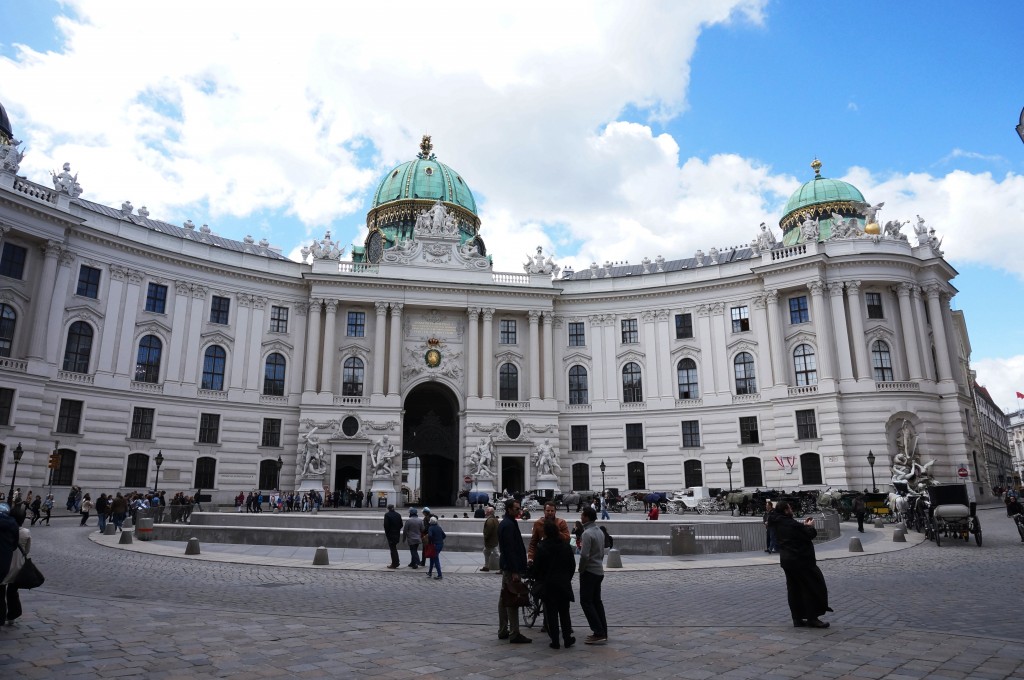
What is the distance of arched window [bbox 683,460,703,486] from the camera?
158 feet

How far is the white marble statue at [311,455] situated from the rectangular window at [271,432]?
7.07 feet

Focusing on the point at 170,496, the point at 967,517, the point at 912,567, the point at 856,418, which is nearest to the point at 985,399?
the point at 856,418

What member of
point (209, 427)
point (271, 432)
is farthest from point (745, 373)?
point (209, 427)

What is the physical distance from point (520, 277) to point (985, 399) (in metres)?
Result: 79.5

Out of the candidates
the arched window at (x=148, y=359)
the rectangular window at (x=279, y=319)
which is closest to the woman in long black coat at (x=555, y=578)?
the arched window at (x=148, y=359)

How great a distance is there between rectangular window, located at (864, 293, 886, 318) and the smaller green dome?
10.6m

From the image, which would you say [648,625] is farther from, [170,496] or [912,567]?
[170,496]

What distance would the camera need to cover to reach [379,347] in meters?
49.4

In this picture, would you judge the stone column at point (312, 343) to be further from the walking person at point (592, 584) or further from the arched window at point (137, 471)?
the walking person at point (592, 584)

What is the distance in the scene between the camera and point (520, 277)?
53688mm

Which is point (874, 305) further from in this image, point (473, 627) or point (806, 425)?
point (473, 627)

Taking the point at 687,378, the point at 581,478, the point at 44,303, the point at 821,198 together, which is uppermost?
the point at 821,198

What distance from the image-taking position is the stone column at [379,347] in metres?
48.7

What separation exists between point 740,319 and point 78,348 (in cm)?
4524
